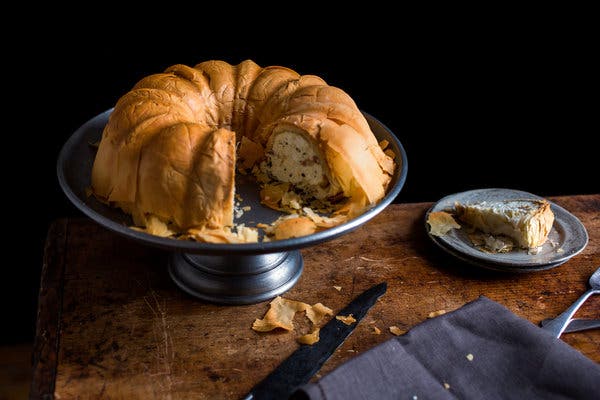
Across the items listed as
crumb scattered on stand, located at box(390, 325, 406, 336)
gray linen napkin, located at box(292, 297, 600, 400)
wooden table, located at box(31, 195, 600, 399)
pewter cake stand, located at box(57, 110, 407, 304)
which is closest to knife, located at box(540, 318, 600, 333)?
wooden table, located at box(31, 195, 600, 399)

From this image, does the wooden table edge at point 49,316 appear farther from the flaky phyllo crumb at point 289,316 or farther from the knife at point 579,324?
the knife at point 579,324

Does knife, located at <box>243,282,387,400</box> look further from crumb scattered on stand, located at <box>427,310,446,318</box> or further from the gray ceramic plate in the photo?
the gray ceramic plate

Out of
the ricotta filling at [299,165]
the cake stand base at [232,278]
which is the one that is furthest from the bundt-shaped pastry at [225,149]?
the cake stand base at [232,278]

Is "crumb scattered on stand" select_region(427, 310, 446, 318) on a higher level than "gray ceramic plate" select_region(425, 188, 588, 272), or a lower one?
lower

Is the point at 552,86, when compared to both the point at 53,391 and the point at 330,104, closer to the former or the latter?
the point at 330,104

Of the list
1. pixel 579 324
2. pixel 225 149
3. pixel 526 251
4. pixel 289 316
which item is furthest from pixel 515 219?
pixel 225 149

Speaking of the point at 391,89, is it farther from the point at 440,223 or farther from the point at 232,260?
the point at 232,260

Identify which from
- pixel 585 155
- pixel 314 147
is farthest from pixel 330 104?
pixel 585 155
